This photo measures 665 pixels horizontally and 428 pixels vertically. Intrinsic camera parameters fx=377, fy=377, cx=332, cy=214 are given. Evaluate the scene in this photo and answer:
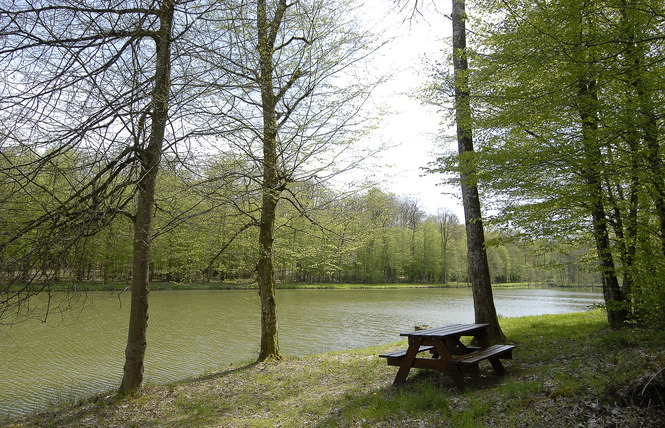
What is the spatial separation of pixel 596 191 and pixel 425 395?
14.5 feet

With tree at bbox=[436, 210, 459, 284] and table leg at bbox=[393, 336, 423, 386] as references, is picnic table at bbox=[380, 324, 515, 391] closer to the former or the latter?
table leg at bbox=[393, 336, 423, 386]

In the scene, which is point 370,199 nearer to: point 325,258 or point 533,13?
point 325,258

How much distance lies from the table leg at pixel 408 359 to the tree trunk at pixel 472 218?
2.52 meters

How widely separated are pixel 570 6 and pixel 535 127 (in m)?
2.64

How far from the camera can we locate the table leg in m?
5.11

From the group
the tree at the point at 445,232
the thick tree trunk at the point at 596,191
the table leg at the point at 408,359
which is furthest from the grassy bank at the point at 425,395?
the tree at the point at 445,232

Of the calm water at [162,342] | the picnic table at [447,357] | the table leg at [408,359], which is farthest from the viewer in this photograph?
the calm water at [162,342]

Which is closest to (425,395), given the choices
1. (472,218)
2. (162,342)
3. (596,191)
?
(472,218)

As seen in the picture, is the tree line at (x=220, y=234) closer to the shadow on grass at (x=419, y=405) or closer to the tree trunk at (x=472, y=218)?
the tree trunk at (x=472, y=218)

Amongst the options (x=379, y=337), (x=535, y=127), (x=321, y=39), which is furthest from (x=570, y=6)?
(x=379, y=337)

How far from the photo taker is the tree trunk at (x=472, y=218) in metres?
Result: 7.05

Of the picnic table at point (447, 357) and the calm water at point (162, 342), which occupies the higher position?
the picnic table at point (447, 357)

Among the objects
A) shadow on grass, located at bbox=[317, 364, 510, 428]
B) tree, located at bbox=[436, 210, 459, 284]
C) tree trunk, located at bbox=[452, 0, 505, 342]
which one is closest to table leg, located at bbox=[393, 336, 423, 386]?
shadow on grass, located at bbox=[317, 364, 510, 428]

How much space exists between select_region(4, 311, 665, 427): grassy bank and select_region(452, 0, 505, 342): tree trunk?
832mm
